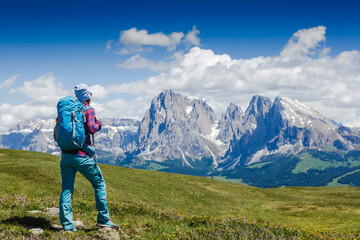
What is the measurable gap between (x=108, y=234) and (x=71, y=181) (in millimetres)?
2856

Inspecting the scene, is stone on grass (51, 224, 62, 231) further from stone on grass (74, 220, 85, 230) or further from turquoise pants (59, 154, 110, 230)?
stone on grass (74, 220, 85, 230)

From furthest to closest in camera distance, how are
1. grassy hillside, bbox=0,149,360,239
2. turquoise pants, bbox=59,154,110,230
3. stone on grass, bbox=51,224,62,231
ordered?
1. grassy hillside, bbox=0,149,360,239
2. stone on grass, bbox=51,224,62,231
3. turquoise pants, bbox=59,154,110,230

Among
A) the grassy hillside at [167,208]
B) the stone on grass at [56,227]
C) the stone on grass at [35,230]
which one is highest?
the stone on grass at [35,230]

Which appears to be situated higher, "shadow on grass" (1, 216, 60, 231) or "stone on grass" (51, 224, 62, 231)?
"shadow on grass" (1, 216, 60, 231)

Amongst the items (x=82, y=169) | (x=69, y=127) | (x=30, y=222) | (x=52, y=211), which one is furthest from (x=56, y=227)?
(x=69, y=127)

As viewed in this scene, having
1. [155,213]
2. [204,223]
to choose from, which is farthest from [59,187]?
[204,223]

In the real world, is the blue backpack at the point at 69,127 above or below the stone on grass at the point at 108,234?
above

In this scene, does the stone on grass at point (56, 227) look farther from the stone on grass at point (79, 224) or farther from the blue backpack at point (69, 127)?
the blue backpack at point (69, 127)

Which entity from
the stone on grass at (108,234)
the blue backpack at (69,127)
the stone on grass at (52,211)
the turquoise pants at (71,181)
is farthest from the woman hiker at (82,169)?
the stone on grass at (52,211)

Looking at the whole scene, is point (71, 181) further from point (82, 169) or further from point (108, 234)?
point (108, 234)

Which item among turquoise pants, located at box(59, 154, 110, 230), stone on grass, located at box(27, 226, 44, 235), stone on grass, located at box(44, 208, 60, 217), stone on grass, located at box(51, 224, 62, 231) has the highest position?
turquoise pants, located at box(59, 154, 110, 230)

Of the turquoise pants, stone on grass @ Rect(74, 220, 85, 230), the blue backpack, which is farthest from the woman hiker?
stone on grass @ Rect(74, 220, 85, 230)

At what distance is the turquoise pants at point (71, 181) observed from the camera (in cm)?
1195

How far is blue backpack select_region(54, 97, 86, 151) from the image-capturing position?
11562 millimetres
